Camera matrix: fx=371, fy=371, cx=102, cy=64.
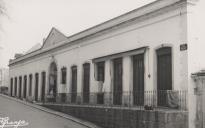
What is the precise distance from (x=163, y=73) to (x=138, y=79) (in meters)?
2.36

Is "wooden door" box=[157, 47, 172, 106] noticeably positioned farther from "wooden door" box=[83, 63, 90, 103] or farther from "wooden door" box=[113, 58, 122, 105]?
"wooden door" box=[83, 63, 90, 103]

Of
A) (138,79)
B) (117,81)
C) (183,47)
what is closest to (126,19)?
(138,79)

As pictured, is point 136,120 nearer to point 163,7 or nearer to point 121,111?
point 121,111

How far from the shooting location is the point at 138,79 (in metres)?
20.6

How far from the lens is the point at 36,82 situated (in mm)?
36750

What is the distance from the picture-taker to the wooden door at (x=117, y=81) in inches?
872

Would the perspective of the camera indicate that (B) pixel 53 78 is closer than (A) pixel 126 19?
No

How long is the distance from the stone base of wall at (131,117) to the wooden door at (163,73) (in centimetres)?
187

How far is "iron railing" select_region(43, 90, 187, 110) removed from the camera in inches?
667

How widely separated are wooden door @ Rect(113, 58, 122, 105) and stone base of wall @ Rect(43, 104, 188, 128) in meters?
1.87

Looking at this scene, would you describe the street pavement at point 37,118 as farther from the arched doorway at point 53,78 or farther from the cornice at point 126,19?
the cornice at point 126,19

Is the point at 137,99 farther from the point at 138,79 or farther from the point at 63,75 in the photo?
the point at 63,75
